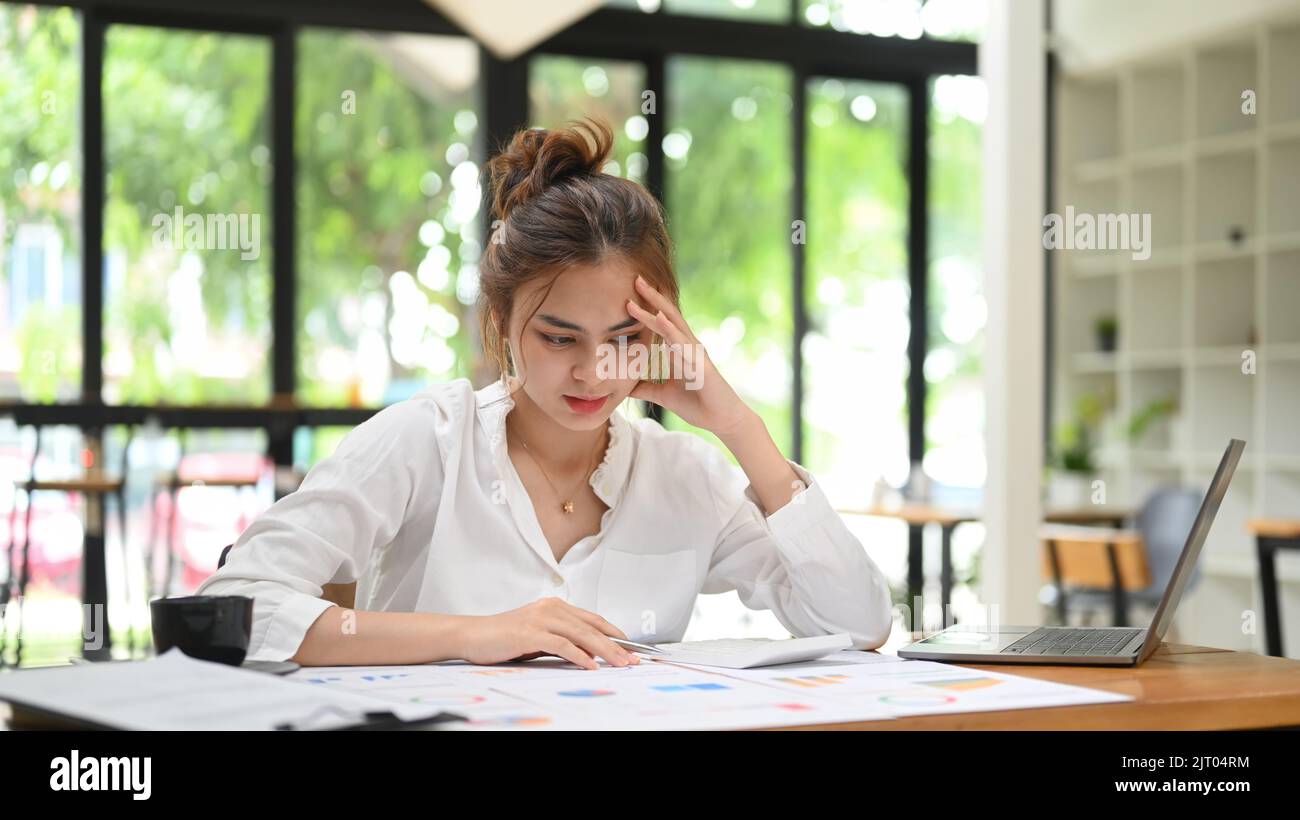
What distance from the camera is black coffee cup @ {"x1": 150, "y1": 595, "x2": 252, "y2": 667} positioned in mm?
1197

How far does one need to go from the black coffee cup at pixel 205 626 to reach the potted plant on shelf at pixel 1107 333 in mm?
6177

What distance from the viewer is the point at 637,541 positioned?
1.77 metres

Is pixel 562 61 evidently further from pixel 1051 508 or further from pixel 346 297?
pixel 1051 508

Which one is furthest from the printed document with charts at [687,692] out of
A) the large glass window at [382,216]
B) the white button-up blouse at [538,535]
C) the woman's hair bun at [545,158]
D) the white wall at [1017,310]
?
the large glass window at [382,216]

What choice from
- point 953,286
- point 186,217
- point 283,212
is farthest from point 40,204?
point 953,286

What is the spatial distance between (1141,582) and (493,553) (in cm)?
373

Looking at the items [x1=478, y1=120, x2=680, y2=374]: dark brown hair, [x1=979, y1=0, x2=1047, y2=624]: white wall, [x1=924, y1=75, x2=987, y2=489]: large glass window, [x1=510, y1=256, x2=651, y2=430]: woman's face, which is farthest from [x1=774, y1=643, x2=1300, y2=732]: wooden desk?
[x1=924, y1=75, x2=987, y2=489]: large glass window

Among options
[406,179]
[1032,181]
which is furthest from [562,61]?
[1032,181]

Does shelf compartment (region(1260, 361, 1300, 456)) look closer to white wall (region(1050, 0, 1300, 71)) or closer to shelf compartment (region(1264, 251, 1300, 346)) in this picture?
shelf compartment (region(1264, 251, 1300, 346))

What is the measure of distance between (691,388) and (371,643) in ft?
1.92

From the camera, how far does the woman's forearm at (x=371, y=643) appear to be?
1.34 meters

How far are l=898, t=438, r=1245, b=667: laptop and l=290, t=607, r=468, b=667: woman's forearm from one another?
0.47 metres

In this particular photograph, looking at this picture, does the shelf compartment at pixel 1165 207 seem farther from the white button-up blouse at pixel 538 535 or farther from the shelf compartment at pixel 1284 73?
the white button-up blouse at pixel 538 535

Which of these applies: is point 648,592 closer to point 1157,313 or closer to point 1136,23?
point 1157,313
